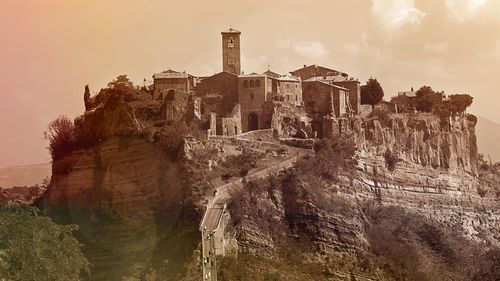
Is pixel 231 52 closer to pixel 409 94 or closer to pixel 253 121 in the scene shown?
pixel 253 121

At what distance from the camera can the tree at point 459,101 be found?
49.7m

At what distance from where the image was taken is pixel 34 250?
26328mm

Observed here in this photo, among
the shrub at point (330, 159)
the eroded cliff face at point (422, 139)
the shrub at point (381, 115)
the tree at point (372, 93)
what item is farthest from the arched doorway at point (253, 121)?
the tree at point (372, 93)

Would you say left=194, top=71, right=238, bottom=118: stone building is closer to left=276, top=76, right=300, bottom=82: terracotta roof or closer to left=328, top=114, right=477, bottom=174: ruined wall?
left=276, top=76, right=300, bottom=82: terracotta roof

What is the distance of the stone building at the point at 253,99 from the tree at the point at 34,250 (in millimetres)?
13702

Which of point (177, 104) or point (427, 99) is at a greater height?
point (427, 99)

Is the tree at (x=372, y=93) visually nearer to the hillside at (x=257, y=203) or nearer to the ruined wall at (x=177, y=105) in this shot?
the hillside at (x=257, y=203)

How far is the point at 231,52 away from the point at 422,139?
32.5 ft

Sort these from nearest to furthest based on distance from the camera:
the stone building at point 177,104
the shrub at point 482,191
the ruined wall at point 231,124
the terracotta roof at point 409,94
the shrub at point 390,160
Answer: the stone building at point 177,104, the ruined wall at point 231,124, the shrub at point 390,160, the terracotta roof at point 409,94, the shrub at point 482,191

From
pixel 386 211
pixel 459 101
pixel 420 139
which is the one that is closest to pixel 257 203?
pixel 386 211

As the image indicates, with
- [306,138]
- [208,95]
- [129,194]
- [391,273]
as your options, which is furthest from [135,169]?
[391,273]

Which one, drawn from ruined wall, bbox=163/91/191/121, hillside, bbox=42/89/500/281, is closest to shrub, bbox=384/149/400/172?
hillside, bbox=42/89/500/281

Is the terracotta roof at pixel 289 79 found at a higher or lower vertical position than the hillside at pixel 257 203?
higher

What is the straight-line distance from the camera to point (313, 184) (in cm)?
3894
